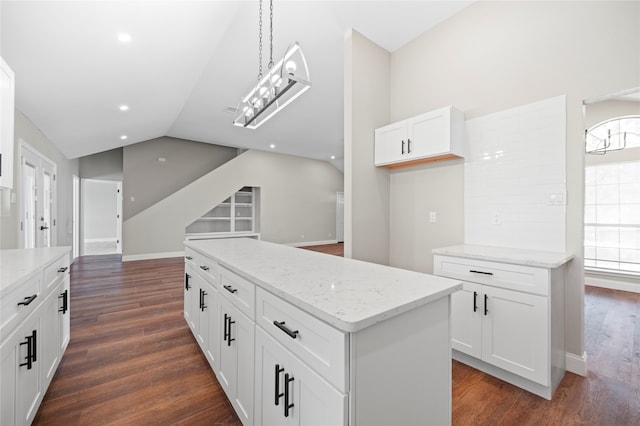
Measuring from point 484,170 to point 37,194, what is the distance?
5.68m

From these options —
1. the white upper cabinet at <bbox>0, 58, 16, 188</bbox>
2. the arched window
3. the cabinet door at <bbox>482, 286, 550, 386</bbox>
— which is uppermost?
the arched window

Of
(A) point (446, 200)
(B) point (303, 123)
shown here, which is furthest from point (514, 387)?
(B) point (303, 123)

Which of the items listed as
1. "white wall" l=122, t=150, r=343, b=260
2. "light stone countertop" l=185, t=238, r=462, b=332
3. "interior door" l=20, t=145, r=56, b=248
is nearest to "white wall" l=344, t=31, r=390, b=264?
"light stone countertop" l=185, t=238, r=462, b=332

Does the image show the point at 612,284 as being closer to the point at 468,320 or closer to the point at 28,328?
the point at 468,320

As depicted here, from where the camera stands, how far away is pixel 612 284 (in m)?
4.19

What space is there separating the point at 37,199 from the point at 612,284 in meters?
8.52

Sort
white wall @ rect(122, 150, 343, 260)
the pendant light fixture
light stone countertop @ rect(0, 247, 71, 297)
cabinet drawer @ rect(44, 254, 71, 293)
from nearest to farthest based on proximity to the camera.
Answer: light stone countertop @ rect(0, 247, 71, 297)
cabinet drawer @ rect(44, 254, 71, 293)
the pendant light fixture
white wall @ rect(122, 150, 343, 260)

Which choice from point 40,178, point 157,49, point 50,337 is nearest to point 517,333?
point 50,337

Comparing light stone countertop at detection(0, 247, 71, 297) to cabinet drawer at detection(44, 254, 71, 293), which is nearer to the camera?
light stone countertop at detection(0, 247, 71, 297)

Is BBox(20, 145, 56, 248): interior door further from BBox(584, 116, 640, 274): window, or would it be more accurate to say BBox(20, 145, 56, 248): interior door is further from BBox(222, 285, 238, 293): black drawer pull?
BBox(584, 116, 640, 274): window

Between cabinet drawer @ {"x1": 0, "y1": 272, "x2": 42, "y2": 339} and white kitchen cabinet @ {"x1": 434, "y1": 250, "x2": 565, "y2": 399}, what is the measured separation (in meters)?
2.58

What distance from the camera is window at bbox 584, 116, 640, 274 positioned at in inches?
164

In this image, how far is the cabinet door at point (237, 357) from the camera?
4.47 ft

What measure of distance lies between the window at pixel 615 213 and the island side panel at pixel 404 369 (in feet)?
16.5
